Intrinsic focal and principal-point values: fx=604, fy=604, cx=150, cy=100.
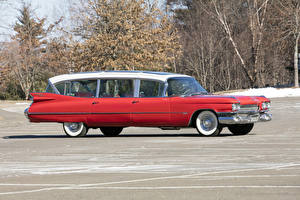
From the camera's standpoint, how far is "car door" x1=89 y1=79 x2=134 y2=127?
15818mm

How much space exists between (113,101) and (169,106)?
1566 mm

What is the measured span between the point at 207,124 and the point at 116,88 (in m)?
2.71

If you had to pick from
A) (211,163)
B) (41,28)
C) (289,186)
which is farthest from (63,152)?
(41,28)

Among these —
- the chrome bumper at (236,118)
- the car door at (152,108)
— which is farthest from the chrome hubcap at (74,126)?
the chrome bumper at (236,118)

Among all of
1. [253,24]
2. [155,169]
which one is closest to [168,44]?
[253,24]

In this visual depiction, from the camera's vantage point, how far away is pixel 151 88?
16.0 m

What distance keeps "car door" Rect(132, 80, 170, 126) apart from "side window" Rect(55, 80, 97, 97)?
4.62 ft

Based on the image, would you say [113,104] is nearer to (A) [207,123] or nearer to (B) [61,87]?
(B) [61,87]

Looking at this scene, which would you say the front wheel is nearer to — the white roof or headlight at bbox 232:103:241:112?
headlight at bbox 232:103:241:112

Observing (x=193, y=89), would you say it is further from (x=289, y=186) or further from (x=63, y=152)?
(x=289, y=186)

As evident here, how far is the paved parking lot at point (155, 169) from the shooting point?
715 cm

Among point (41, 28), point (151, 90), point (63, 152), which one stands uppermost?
point (41, 28)

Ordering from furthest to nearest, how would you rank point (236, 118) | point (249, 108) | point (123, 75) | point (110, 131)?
point (110, 131) < point (123, 75) < point (249, 108) < point (236, 118)

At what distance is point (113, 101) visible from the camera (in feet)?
52.4
